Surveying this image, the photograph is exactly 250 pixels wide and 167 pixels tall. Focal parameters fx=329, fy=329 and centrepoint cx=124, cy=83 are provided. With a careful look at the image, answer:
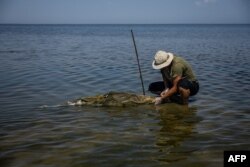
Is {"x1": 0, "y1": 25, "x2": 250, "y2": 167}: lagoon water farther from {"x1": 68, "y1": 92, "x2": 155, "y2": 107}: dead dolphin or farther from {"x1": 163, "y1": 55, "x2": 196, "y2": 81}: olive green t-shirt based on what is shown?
{"x1": 163, "y1": 55, "x2": 196, "y2": 81}: olive green t-shirt

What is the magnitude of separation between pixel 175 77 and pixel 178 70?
0.69ft

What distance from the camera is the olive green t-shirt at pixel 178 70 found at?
900 centimetres

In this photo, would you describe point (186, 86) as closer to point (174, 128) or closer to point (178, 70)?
point (178, 70)

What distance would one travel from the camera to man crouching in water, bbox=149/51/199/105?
9.03 m

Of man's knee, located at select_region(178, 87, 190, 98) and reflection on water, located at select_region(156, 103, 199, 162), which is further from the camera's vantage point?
man's knee, located at select_region(178, 87, 190, 98)

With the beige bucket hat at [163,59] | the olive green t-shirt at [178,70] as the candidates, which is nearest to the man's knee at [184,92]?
the olive green t-shirt at [178,70]

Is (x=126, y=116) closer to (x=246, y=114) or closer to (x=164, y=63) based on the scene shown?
(x=164, y=63)

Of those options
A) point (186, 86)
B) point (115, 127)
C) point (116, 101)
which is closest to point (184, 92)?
point (186, 86)

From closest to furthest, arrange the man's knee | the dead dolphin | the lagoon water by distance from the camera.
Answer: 1. the lagoon water
2. the man's knee
3. the dead dolphin

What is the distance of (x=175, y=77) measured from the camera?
8.99m

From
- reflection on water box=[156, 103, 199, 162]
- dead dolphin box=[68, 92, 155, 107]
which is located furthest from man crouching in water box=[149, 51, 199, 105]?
dead dolphin box=[68, 92, 155, 107]

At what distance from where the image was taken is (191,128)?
790 cm

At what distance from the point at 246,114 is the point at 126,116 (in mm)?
3385

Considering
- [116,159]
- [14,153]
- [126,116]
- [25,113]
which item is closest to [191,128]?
[126,116]
